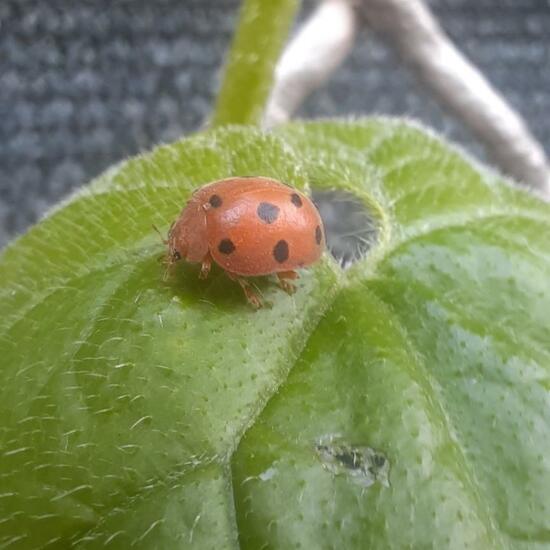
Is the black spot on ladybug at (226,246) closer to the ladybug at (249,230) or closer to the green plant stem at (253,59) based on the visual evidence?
the ladybug at (249,230)

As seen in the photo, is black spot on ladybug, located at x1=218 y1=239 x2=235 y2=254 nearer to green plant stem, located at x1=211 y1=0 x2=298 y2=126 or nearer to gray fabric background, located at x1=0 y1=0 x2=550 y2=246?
green plant stem, located at x1=211 y1=0 x2=298 y2=126

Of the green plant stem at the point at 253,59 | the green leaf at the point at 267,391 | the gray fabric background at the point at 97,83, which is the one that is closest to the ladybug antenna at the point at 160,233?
the green leaf at the point at 267,391

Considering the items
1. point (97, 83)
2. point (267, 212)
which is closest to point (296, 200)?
point (267, 212)

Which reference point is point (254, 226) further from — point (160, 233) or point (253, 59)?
point (253, 59)

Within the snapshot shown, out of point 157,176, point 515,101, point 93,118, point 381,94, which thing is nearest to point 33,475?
point 157,176

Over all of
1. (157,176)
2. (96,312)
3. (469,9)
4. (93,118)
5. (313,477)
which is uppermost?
(469,9)

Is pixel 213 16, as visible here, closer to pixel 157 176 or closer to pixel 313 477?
pixel 157 176
